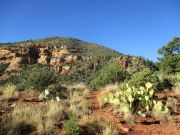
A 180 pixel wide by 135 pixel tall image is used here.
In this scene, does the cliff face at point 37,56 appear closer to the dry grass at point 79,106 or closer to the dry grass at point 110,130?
the dry grass at point 79,106

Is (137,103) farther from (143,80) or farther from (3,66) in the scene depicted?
(3,66)

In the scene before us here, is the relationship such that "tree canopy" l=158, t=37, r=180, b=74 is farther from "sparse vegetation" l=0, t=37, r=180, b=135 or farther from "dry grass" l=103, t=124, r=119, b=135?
"dry grass" l=103, t=124, r=119, b=135

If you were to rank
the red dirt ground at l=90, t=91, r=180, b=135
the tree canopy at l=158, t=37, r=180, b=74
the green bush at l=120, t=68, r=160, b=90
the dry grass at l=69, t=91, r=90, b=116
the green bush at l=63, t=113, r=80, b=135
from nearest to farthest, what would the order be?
the green bush at l=63, t=113, r=80, b=135 < the red dirt ground at l=90, t=91, r=180, b=135 < the dry grass at l=69, t=91, r=90, b=116 < the green bush at l=120, t=68, r=160, b=90 < the tree canopy at l=158, t=37, r=180, b=74

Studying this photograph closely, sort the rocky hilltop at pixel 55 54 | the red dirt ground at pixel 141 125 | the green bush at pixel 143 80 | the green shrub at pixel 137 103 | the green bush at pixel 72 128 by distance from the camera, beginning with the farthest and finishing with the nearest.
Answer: the rocky hilltop at pixel 55 54, the green bush at pixel 143 80, the green shrub at pixel 137 103, the red dirt ground at pixel 141 125, the green bush at pixel 72 128

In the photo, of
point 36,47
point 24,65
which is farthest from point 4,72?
point 36,47

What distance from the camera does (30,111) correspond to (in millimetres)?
10109

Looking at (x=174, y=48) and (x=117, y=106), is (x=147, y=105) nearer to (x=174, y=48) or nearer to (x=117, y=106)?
(x=117, y=106)

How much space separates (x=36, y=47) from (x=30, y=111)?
89177 millimetres

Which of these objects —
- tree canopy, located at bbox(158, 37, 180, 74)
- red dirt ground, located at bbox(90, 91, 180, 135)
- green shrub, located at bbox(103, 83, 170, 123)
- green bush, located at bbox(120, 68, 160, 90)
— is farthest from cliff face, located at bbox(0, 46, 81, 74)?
red dirt ground, located at bbox(90, 91, 180, 135)

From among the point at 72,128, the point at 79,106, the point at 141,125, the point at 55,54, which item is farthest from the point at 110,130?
the point at 55,54

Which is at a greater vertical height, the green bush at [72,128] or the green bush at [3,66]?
the green bush at [3,66]

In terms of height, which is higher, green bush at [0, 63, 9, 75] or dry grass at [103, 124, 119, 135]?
green bush at [0, 63, 9, 75]

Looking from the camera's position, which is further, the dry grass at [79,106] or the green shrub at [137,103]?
the green shrub at [137,103]

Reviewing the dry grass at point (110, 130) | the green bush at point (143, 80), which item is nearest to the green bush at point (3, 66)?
the green bush at point (143, 80)
